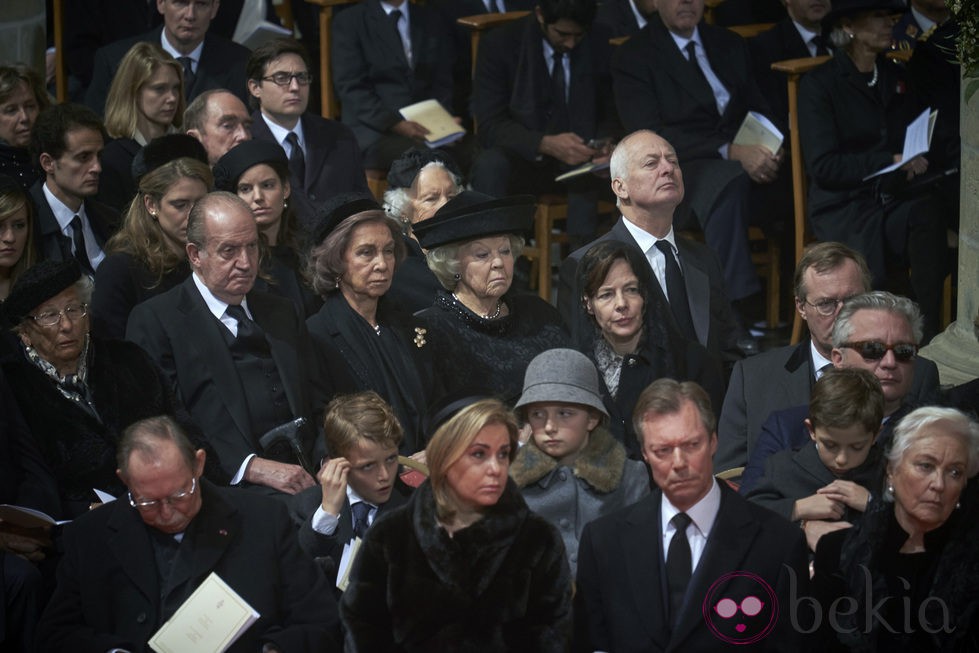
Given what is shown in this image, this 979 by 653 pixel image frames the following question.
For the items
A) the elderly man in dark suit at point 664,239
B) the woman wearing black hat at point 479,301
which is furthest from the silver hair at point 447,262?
the elderly man in dark suit at point 664,239

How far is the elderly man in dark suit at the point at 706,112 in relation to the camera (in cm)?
748

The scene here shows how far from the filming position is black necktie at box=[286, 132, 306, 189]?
7172mm

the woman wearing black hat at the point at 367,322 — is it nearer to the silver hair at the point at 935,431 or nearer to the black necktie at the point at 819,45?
the silver hair at the point at 935,431

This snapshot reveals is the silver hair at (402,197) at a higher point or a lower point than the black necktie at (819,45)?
lower

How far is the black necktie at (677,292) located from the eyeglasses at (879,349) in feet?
3.72

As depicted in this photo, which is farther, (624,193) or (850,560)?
(624,193)

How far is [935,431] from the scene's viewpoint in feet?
14.3

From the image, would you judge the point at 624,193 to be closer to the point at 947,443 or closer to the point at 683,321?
the point at 683,321

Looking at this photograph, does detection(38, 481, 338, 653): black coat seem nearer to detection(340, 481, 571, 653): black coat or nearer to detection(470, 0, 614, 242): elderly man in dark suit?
detection(340, 481, 571, 653): black coat

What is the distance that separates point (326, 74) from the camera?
8.44m

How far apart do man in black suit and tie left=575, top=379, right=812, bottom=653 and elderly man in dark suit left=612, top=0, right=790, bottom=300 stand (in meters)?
3.20

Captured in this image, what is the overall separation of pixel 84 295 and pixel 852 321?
2376mm

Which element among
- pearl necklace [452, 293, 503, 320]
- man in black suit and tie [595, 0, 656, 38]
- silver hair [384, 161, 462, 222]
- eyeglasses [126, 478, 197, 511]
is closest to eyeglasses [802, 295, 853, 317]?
pearl necklace [452, 293, 503, 320]

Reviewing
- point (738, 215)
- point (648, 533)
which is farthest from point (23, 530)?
point (738, 215)
